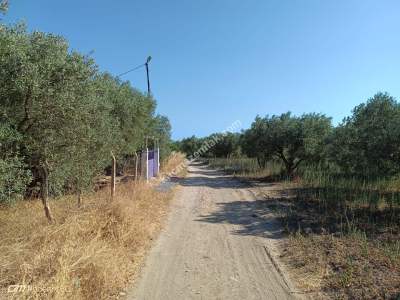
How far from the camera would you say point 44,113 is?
674cm

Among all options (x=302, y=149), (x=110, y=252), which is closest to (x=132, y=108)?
(x=110, y=252)

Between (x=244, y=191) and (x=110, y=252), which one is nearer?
(x=110, y=252)

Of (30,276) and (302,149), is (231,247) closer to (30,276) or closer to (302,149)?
(30,276)

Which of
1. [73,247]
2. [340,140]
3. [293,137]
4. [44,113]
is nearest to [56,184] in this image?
[44,113]

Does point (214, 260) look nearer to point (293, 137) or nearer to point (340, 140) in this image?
point (340, 140)

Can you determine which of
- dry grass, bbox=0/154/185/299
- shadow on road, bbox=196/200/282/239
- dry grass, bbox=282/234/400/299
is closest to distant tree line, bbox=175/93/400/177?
shadow on road, bbox=196/200/282/239

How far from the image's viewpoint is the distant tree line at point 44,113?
19.6 feet

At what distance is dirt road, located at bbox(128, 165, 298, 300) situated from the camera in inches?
235

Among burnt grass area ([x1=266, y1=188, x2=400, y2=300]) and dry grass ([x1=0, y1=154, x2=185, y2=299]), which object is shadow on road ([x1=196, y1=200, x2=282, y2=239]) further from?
dry grass ([x1=0, y1=154, x2=185, y2=299])

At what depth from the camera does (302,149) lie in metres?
23.2

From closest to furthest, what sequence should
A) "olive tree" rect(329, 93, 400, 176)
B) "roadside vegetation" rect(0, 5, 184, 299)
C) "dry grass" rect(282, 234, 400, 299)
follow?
"roadside vegetation" rect(0, 5, 184, 299) → "dry grass" rect(282, 234, 400, 299) → "olive tree" rect(329, 93, 400, 176)

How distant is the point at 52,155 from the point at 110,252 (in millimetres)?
2112

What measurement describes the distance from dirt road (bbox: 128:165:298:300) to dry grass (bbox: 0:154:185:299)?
1.43 ft

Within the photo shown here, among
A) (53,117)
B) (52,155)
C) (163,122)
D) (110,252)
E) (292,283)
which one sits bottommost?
(292,283)
